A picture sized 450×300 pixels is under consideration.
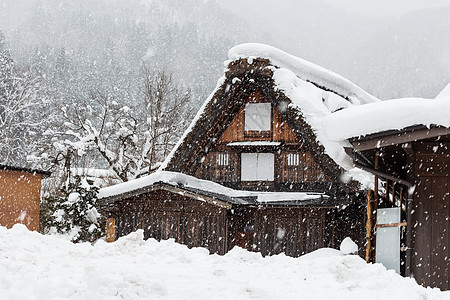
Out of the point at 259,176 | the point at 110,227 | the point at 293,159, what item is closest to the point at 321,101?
the point at 293,159

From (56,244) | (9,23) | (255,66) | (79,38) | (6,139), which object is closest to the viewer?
(56,244)

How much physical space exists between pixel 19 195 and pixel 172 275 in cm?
1415

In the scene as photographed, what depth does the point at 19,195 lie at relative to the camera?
17.2 meters

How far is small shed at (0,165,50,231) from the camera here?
1642 centimetres

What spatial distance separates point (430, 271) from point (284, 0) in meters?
130

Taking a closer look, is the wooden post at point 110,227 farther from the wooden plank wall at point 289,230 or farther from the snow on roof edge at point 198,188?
the wooden plank wall at point 289,230

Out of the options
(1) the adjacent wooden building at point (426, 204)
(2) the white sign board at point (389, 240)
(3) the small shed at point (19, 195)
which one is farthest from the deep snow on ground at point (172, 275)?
(3) the small shed at point (19, 195)

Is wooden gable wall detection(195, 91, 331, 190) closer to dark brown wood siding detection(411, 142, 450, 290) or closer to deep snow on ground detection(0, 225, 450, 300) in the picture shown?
dark brown wood siding detection(411, 142, 450, 290)

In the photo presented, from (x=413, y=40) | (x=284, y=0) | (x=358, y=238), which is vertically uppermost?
(x=284, y=0)

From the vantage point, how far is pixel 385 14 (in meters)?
127

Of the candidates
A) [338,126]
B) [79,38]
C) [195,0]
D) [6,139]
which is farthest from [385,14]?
[338,126]

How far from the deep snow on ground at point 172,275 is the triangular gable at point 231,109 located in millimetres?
9521

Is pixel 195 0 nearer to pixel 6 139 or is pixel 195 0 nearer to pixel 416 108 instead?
pixel 6 139

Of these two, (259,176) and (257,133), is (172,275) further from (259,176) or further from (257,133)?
(257,133)
